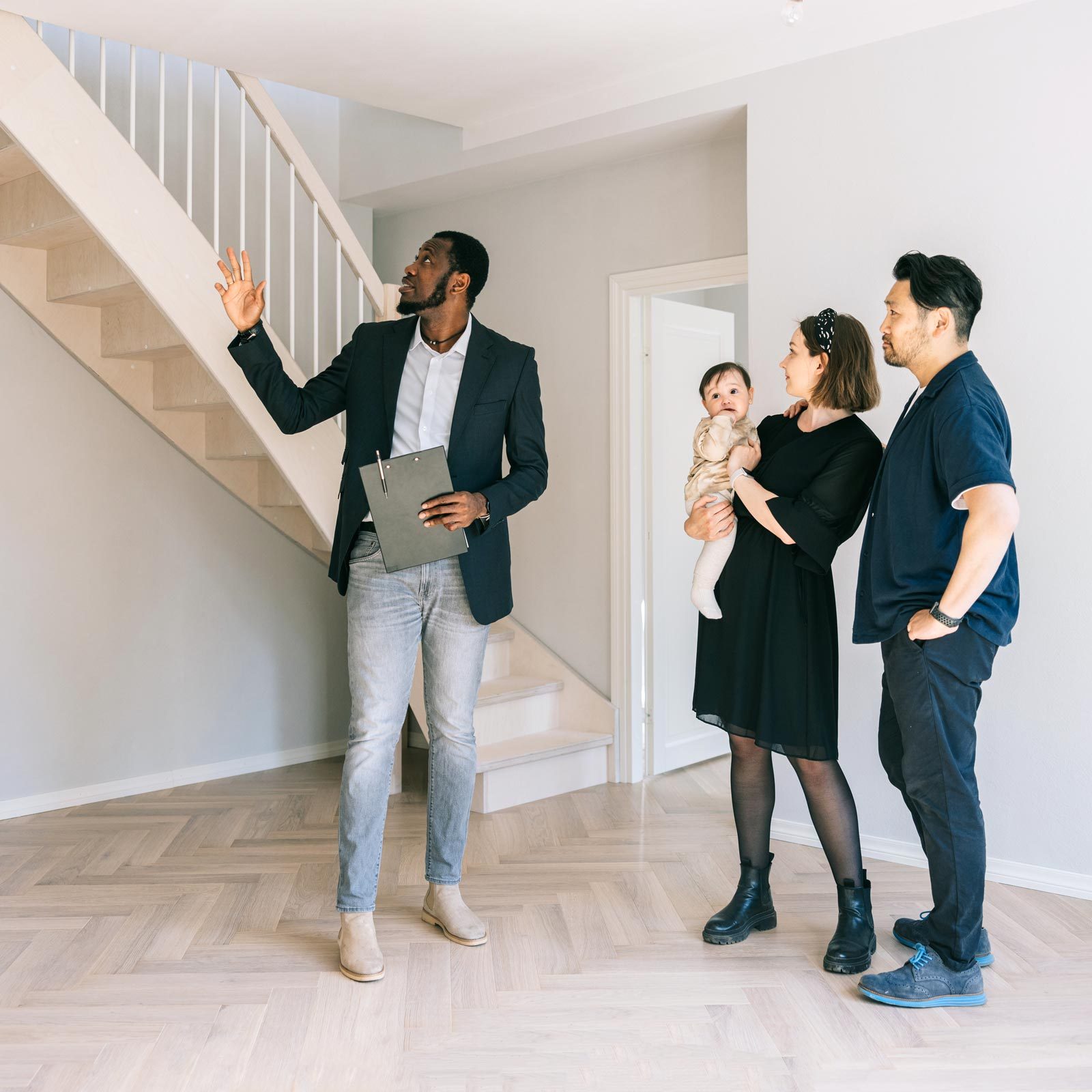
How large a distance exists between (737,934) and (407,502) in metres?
1.28

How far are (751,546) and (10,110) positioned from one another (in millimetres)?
2225

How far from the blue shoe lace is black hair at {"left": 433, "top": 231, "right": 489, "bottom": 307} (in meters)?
1.73

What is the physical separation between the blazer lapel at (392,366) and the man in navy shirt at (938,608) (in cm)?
110

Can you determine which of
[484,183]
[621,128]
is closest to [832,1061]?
[621,128]

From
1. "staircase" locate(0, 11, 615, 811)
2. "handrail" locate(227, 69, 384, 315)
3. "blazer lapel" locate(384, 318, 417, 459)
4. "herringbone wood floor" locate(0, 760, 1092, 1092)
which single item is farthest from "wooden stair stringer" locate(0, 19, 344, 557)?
"herringbone wood floor" locate(0, 760, 1092, 1092)

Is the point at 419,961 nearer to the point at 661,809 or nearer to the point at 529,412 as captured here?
the point at 529,412

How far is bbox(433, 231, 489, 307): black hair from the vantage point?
8.06 ft

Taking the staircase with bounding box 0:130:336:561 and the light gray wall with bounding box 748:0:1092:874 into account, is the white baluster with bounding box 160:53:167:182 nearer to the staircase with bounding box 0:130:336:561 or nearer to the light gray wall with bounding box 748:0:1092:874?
the staircase with bounding box 0:130:336:561

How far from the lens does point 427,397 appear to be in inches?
97.6

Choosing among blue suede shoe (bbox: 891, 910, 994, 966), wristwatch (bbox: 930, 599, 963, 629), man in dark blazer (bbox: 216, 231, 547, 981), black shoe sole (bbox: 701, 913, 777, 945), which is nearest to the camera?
wristwatch (bbox: 930, 599, 963, 629)

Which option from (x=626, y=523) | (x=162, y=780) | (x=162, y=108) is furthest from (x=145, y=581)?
(x=626, y=523)

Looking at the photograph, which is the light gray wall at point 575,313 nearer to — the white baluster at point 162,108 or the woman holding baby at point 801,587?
the white baluster at point 162,108

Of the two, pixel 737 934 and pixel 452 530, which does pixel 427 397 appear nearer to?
pixel 452 530

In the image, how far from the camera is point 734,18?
10.4 ft
